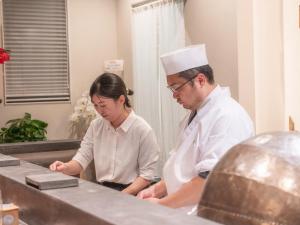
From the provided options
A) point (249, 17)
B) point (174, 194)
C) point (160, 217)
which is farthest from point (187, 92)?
point (249, 17)

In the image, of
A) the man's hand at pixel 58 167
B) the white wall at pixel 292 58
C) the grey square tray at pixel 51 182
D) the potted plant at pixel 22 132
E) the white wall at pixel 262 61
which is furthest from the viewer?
the potted plant at pixel 22 132

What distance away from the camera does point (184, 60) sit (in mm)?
2277

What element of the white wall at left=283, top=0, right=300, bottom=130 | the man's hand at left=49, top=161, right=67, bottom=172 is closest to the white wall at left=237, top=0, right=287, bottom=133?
the white wall at left=283, top=0, right=300, bottom=130

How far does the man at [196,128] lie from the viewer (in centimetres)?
204

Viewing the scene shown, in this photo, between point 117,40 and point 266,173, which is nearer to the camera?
point 266,173

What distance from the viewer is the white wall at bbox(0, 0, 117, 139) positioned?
5.88 m

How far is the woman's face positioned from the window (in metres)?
2.91

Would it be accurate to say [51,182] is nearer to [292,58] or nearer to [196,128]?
[196,128]

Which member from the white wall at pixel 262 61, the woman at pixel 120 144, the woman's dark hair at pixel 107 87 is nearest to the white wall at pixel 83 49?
the white wall at pixel 262 61

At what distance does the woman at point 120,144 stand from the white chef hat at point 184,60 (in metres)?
0.65

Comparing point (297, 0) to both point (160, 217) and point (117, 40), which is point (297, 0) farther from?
point (160, 217)

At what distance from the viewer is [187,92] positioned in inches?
87.7

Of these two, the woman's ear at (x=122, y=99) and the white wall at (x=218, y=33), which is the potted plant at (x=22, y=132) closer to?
the white wall at (x=218, y=33)

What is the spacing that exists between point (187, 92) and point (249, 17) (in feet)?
7.02
